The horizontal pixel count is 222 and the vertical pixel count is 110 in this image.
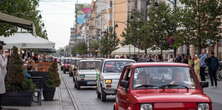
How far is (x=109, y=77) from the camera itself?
76.7 ft

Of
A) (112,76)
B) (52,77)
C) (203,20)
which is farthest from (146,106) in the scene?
(203,20)

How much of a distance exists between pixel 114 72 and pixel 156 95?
1330 cm

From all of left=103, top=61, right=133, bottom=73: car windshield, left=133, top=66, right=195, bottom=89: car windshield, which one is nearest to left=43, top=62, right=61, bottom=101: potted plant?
left=103, top=61, right=133, bottom=73: car windshield

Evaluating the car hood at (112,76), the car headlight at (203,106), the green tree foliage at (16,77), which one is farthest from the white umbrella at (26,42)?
the car headlight at (203,106)

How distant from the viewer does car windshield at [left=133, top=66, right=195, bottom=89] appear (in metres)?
11.8

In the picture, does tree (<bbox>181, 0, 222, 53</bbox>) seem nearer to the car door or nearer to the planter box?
the planter box

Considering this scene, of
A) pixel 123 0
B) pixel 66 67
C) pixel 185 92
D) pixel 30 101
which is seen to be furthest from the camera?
pixel 123 0

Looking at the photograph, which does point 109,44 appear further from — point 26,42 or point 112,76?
point 112,76

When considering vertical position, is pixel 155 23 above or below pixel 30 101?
above

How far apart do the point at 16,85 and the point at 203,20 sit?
1193 inches

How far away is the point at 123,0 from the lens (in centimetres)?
13900

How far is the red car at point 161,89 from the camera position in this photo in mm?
10789

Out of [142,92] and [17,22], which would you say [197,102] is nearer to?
[142,92]

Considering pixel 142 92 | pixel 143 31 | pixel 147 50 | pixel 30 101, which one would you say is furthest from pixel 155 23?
pixel 142 92
